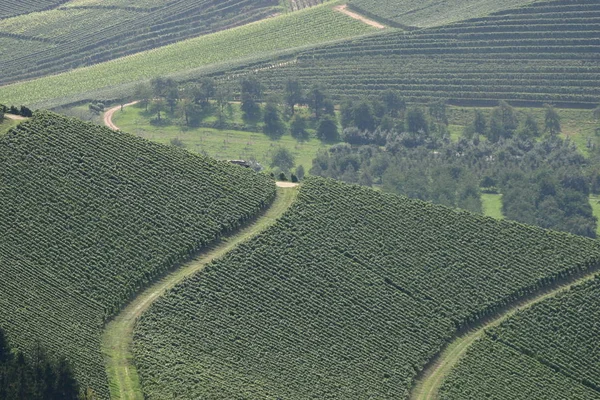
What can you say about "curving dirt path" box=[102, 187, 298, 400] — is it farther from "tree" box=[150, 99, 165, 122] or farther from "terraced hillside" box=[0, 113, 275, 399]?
"tree" box=[150, 99, 165, 122]

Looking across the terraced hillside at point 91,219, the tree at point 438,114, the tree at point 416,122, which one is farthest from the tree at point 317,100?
the terraced hillside at point 91,219

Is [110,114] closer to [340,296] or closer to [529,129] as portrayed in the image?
[529,129]

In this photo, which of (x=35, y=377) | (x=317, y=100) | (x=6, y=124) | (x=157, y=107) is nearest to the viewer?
(x=35, y=377)

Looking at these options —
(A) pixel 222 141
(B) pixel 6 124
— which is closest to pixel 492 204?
(A) pixel 222 141

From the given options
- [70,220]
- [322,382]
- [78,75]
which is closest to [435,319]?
[322,382]

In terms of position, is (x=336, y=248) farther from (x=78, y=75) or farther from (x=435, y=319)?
(x=78, y=75)

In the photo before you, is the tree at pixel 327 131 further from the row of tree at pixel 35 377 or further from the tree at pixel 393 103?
the row of tree at pixel 35 377
